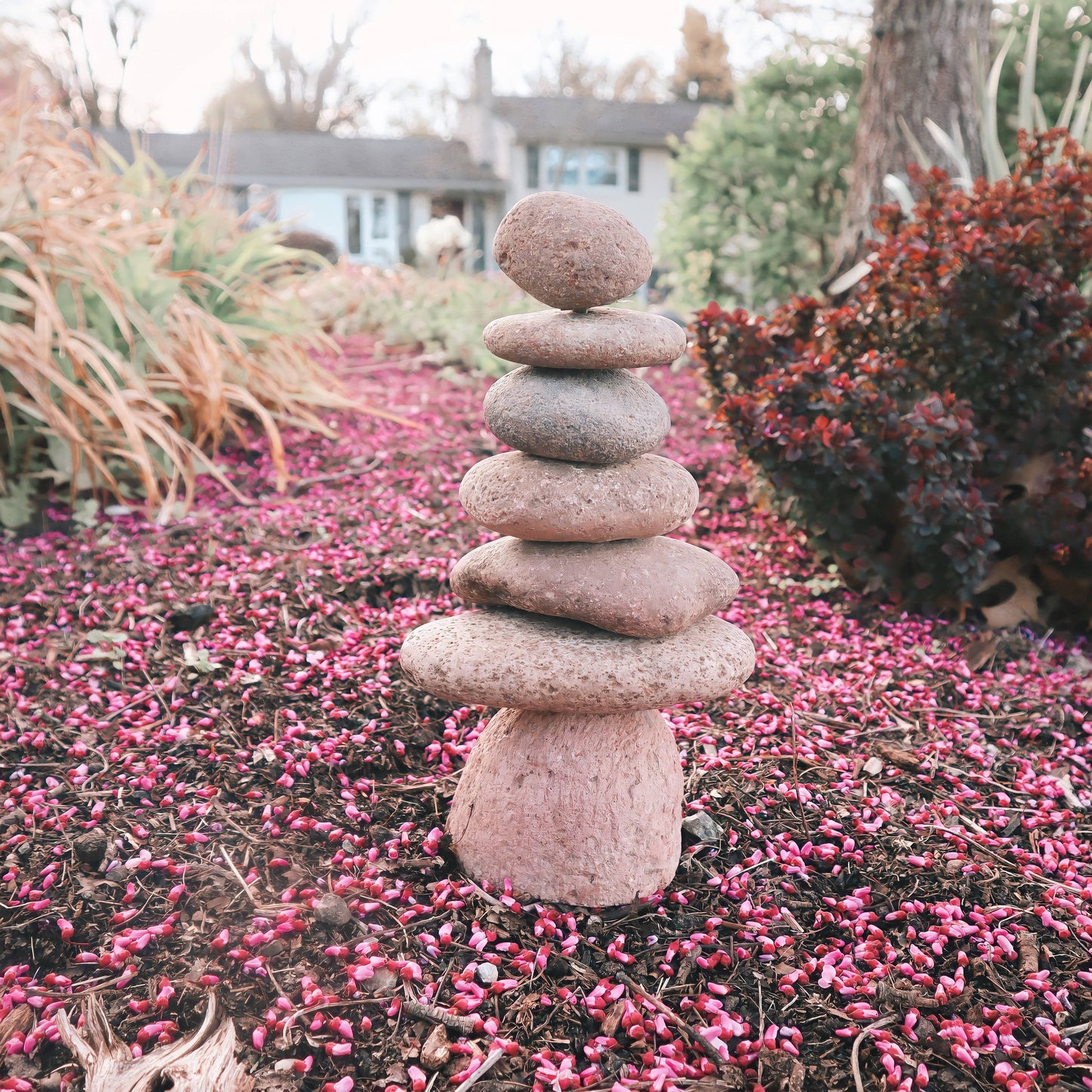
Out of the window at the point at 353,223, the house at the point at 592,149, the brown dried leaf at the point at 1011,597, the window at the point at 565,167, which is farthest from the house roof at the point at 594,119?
the brown dried leaf at the point at 1011,597

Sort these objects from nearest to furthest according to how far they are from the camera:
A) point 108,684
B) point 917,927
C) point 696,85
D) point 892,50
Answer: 1. point 917,927
2. point 108,684
3. point 892,50
4. point 696,85

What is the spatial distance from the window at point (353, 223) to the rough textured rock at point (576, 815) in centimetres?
2788

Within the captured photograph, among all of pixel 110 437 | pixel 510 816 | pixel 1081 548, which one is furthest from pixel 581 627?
pixel 110 437

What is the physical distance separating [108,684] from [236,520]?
125 centimetres

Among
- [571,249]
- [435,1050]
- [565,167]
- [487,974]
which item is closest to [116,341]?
[571,249]

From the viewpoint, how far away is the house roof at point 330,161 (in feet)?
86.7

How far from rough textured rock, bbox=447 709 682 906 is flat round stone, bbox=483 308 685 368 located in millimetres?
789

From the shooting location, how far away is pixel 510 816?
6.72 feet

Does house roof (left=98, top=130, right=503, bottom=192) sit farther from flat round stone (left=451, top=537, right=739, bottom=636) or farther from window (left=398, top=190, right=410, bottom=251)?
flat round stone (left=451, top=537, right=739, bottom=636)

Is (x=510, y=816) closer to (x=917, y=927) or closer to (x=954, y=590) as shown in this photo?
(x=917, y=927)

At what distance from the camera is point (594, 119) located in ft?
85.3

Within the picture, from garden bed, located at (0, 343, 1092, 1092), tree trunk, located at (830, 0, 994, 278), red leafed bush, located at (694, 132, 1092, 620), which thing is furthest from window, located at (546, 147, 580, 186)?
garden bed, located at (0, 343, 1092, 1092)

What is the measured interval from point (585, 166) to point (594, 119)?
1240mm

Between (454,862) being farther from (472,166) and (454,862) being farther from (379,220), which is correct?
(472,166)
